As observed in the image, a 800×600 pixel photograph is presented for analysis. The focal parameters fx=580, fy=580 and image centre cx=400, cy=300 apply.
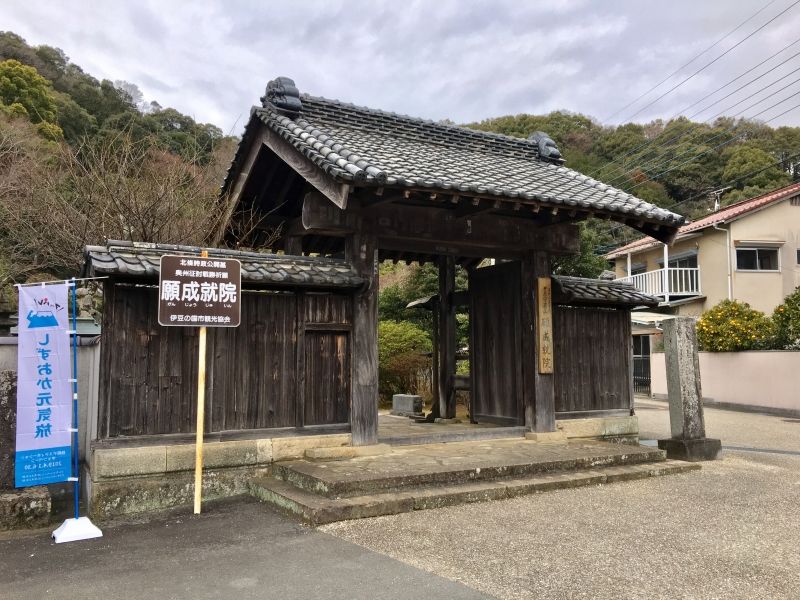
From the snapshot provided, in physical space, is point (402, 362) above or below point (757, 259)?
below

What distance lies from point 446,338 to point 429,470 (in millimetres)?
5431

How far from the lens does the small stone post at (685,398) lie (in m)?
9.19

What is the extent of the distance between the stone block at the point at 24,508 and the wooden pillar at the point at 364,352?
3.60 metres

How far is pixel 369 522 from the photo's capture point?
5.75 m

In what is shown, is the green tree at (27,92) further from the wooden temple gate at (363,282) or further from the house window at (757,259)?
the house window at (757,259)

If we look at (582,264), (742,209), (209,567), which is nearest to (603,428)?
(209,567)

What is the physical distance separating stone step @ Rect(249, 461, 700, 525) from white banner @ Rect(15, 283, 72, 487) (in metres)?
2.18

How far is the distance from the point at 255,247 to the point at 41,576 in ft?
28.9

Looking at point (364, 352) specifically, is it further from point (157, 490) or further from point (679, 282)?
point (679, 282)

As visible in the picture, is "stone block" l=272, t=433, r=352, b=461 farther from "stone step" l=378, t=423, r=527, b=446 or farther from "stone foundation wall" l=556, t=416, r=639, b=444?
"stone foundation wall" l=556, t=416, r=639, b=444

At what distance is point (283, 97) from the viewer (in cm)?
899

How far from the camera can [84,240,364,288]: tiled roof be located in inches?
246

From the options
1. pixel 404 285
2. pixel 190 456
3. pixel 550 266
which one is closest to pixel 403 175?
pixel 550 266

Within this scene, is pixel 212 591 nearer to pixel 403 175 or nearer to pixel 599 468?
pixel 403 175
